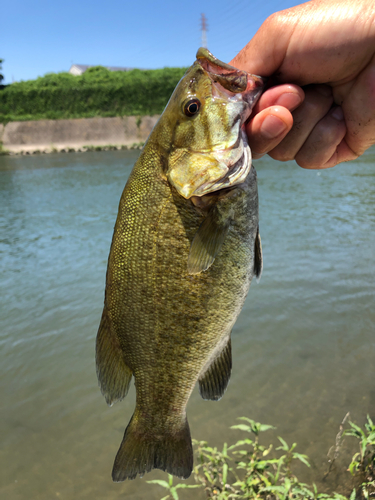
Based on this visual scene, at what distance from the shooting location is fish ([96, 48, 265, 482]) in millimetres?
1690

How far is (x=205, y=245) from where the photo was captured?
64.8 inches

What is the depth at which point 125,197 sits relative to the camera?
1.82 meters

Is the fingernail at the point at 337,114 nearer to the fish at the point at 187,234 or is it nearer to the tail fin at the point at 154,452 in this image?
the fish at the point at 187,234

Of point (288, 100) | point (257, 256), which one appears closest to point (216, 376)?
point (257, 256)

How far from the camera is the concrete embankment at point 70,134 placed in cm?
3919

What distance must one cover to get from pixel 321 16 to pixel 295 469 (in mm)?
3493

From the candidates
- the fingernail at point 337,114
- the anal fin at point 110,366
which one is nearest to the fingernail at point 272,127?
the fingernail at point 337,114

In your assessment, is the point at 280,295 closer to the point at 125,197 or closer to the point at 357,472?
the point at 357,472

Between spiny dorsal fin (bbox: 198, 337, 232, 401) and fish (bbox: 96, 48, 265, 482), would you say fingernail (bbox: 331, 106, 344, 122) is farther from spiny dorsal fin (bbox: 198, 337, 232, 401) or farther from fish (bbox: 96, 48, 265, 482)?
spiny dorsal fin (bbox: 198, 337, 232, 401)

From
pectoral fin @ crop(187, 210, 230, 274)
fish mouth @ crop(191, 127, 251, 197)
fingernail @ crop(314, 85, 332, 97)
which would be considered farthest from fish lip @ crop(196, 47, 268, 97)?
fingernail @ crop(314, 85, 332, 97)

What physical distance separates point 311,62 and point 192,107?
73 centimetres

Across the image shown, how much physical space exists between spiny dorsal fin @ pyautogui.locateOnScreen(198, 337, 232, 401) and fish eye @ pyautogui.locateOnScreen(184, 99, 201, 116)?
124cm

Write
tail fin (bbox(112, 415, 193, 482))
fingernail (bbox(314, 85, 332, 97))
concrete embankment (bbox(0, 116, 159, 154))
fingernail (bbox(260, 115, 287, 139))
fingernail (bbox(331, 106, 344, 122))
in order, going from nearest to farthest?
1. fingernail (bbox(260, 115, 287, 139))
2. tail fin (bbox(112, 415, 193, 482))
3. fingernail (bbox(314, 85, 332, 97))
4. fingernail (bbox(331, 106, 344, 122))
5. concrete embankment (bbox(0, 116, 159, 154))

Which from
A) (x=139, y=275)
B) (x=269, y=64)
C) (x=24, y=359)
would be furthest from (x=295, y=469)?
(x=24, y=359)
